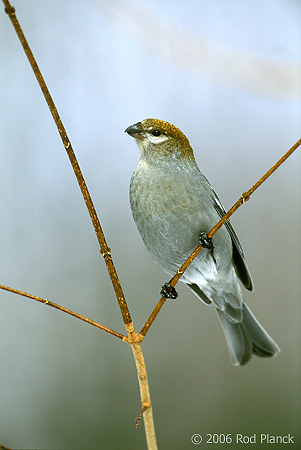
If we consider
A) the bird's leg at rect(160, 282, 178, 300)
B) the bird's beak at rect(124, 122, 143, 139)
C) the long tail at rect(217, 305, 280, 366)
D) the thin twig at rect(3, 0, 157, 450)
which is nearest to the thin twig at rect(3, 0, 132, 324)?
the thin twig at rect(3, 0, 157, 450)

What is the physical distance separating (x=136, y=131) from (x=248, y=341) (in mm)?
1316

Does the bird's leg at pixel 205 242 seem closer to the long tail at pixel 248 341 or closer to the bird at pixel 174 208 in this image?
the bird at pixel 174 208

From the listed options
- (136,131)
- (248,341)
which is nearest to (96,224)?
(136,131)

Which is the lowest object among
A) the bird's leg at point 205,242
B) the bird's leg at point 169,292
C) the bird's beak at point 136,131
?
the bird's leg at point 169,292

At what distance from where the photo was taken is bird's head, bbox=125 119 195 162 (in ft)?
7.44

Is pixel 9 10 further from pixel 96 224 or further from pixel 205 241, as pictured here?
pixel 205 241

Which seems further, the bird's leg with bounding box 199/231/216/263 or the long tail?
the long tail

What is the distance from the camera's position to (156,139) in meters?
2.28

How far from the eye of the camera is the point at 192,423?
3455mm

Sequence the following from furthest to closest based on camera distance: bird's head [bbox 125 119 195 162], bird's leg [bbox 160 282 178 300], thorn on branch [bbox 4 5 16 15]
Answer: bird's head [bbox 125 119 195 162] → bird's leg [bbox 160 282 178 300] → thorn on branch [bbox 4 5 16 15]

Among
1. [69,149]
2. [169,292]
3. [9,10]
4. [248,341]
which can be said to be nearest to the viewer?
[9,10]

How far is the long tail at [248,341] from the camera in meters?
2.64

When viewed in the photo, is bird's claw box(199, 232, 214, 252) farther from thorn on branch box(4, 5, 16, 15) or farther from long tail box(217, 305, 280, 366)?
thorn on branch box(4, 5, 16, 15)

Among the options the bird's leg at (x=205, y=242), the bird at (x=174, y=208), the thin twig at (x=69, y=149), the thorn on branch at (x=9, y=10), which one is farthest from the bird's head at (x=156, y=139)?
the thorn on branch at (x=9, y=10)
